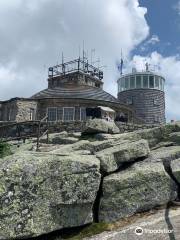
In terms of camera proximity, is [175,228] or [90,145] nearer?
[175,228]

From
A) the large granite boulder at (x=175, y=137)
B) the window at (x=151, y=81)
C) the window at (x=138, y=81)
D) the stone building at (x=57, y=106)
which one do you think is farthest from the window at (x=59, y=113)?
the window at (x=151, y=81)

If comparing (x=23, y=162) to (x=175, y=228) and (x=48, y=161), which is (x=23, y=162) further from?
(x=175, y=228)

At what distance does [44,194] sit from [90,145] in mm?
5196

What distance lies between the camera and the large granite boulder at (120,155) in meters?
11.0

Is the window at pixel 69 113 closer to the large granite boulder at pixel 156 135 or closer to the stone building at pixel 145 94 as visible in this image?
the stone building at pixel 145 94

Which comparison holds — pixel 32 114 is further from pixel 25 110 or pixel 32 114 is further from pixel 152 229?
pixel 152 229

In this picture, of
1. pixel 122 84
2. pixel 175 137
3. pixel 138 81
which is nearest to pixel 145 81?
pixel 138 81

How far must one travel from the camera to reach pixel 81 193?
9688 millimetres

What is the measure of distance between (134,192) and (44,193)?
232cm

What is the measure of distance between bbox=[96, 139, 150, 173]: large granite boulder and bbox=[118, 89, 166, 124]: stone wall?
53.1m

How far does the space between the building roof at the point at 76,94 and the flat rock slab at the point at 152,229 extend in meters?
33.0

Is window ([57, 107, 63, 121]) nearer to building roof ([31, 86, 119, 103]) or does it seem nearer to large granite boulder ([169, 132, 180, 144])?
building roof ([31, 86, 119, 103])

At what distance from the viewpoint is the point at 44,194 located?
9.38m

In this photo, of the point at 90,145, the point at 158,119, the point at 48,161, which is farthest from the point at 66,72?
the point at 48,161
